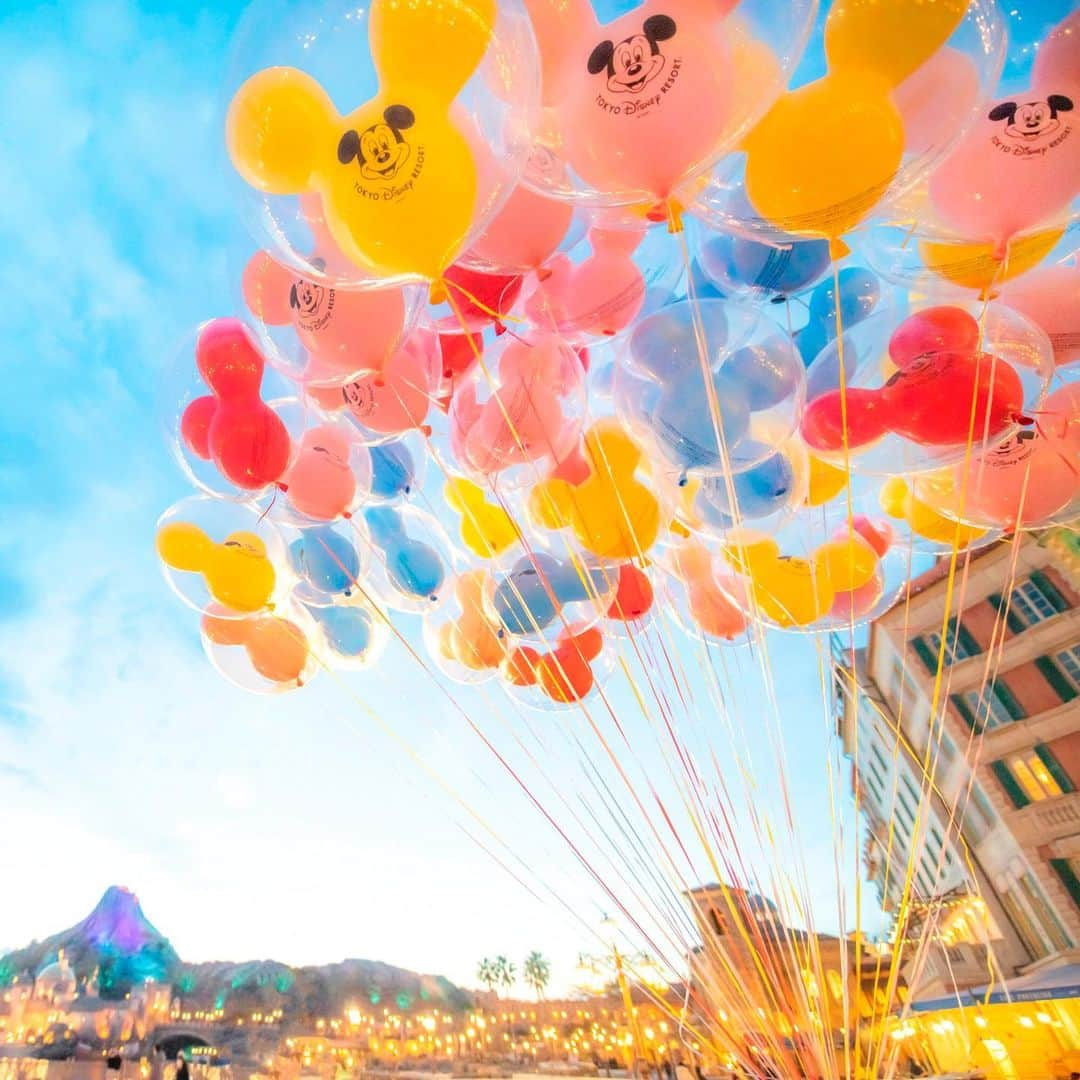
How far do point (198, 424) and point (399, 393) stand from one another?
30.9 inches

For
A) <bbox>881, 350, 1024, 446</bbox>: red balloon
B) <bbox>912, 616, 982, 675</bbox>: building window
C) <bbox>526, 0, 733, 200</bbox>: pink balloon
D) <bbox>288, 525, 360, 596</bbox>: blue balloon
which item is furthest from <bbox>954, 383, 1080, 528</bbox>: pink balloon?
<bbox>912, 616, 982, 675</bbox>: building window

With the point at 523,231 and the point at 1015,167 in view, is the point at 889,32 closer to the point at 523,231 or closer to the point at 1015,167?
the point at 1015,167

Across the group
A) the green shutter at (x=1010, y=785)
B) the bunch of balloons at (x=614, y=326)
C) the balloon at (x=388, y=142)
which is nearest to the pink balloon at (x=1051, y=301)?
the bunch of balloons at (x=614, y=326)

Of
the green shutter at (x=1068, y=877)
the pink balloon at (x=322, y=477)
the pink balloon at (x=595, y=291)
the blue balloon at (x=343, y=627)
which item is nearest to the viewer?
the pink balloon at (x=595, y=291)

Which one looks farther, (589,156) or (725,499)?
(725,499)

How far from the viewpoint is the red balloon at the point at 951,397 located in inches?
82.7

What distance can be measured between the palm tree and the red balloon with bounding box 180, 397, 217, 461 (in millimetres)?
59318

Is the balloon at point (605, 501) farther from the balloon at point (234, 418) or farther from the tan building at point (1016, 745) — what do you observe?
the tan building at point (1016, 745)

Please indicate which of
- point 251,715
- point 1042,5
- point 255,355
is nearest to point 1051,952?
point 1042,5

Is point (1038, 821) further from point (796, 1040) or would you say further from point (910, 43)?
point (910, 43)

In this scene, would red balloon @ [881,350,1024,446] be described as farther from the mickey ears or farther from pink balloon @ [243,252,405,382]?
the mickey ears

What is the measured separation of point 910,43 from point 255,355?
2.18 meters

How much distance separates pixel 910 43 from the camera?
161 centimetres

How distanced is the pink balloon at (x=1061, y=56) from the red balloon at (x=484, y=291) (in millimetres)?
1621
